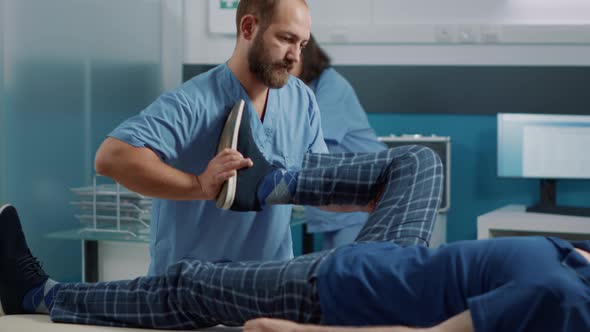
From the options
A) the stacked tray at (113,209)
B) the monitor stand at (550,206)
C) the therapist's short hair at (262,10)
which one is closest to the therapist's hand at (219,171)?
the therapist's short hair at (262,10)

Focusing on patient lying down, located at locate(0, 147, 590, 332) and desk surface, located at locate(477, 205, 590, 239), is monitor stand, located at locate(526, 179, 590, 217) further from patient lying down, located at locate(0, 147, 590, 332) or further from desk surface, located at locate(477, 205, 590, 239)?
patient lying down, located at locate(0, 147, 590, 332)

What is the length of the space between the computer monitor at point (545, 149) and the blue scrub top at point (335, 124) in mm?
730

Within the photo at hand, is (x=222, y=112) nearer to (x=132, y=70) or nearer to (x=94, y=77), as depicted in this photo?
(x=94, y=77)

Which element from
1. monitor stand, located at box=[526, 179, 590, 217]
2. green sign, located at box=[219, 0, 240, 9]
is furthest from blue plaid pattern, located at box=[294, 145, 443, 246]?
green sign, located at box=[219, 0, 240, 9]

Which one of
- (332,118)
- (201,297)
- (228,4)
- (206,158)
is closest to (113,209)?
(332,118)

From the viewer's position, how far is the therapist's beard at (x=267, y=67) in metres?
2.00

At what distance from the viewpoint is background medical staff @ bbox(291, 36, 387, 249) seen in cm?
321

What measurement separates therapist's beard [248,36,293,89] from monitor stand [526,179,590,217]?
1755 millimetres

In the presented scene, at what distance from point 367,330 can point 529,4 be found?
2.62m

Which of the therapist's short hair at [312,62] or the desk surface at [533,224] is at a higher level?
the therapist's short hair at [312,62]

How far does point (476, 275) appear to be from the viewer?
1621 millimetres

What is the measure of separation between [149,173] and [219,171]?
0.15 meters

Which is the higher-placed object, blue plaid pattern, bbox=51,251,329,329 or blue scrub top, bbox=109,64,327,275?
blue scrub top, bbox=109,64,327,275

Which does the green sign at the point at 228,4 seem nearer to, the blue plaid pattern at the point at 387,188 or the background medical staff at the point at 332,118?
the background medical staff at the point at 332,118
